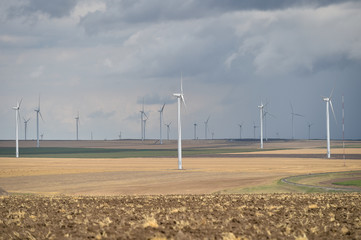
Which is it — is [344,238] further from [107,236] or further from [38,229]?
[38,229]

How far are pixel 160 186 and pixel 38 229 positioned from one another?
3971 cm

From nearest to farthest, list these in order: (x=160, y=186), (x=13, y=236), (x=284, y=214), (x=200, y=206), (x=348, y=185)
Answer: (x=13, y=236) < (x=284, y=214) < (x=200, y=206) < (x=348, y=185) < (x=160, y=186)

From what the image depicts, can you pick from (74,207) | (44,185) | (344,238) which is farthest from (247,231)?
(44,185)

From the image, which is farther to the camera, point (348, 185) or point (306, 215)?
point (348, 185)

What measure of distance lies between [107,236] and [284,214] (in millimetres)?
10054

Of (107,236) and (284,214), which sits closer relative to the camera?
(107,236)

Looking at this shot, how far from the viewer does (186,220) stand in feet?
82.9

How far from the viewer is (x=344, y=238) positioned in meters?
20.7

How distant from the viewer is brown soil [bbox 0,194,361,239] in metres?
21.6

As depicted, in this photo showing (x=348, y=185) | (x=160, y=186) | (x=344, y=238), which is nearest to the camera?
(x=344, y=238)

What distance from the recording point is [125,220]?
25781mm

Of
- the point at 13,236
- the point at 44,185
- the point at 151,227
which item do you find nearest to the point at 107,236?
the point at 151,227

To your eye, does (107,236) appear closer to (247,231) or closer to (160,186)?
(247,231)

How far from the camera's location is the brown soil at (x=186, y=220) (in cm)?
2161
